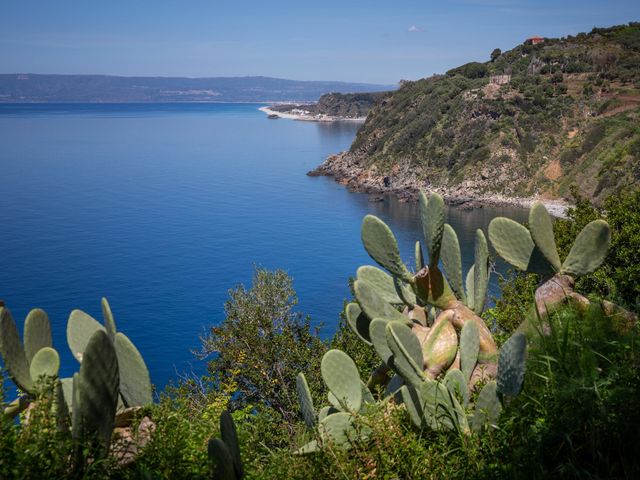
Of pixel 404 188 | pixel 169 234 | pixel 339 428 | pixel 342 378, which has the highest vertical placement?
pixel 342 378

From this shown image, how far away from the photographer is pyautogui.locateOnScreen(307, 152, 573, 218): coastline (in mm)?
63969

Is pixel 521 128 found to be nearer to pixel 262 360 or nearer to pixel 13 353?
pixel 262 360

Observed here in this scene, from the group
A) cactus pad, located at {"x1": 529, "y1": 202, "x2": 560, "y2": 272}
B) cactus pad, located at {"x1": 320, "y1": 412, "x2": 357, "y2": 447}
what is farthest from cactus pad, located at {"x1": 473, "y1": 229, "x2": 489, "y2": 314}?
cactus pad, located at {"x1": 320, "y1": 412, "x2": 357, "y2": 447}

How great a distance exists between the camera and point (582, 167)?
201 feet

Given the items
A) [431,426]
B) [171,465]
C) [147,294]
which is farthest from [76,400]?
[147,294]

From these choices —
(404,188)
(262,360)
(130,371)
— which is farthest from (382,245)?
(404,188)

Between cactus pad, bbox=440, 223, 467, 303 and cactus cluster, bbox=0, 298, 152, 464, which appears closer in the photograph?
cactus cluster, bbox=0, 298, 152, 464

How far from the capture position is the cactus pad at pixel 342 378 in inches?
197

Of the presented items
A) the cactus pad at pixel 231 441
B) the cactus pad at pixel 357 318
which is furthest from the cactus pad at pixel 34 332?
the cactus pad at pixel 357 318

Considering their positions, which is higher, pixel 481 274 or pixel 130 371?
pixel 481 274

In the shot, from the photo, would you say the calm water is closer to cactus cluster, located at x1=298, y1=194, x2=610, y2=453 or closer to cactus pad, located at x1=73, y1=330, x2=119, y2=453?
cactus cluster, located at x1=298, y1=194, x2=610, y2=453

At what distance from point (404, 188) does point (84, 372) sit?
72802 millimetres

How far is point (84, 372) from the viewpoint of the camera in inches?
141

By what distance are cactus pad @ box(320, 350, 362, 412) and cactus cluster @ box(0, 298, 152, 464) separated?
139 centimetres
